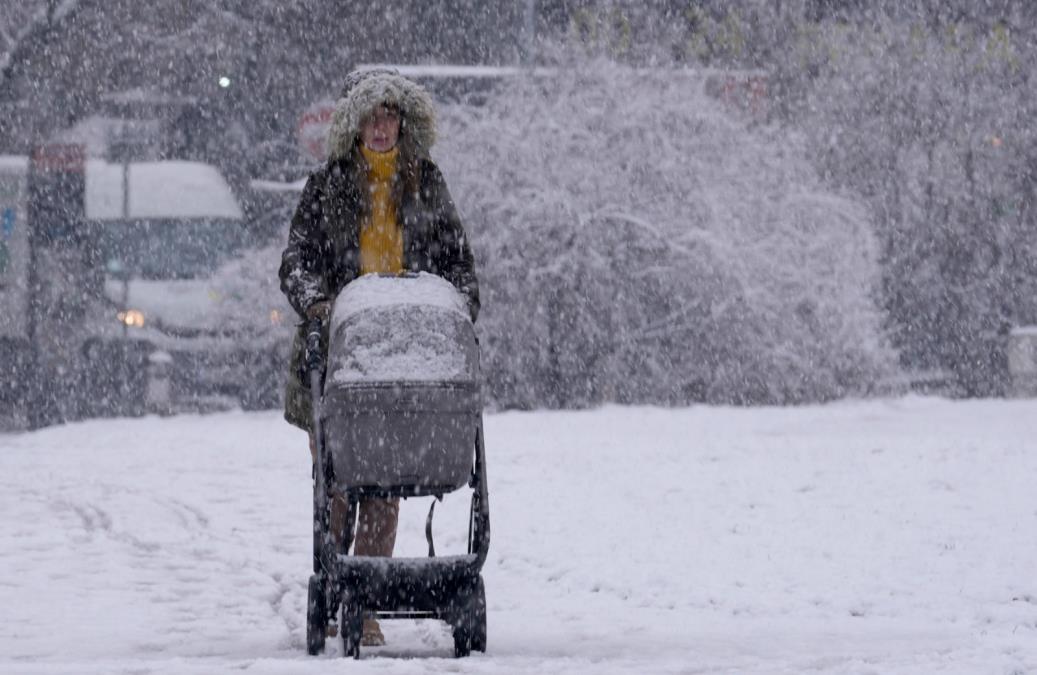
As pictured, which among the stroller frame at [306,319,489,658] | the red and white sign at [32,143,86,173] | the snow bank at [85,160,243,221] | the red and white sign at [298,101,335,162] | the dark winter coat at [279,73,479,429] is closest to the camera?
the stroller frame at [306,319,489,658]

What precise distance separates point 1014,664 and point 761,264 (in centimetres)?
1383

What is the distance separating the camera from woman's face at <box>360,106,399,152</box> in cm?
668

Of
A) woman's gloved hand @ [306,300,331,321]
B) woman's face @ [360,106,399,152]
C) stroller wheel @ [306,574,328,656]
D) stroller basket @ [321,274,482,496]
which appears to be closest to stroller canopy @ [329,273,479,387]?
stroller basket @ [321,274,482,496]

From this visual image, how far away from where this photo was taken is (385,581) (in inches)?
247

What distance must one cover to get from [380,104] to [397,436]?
1184 mm

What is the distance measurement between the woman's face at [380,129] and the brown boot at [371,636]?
155 centimetres

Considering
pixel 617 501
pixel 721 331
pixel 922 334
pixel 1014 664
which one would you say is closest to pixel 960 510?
pixel 617 501

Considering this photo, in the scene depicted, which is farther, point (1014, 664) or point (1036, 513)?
point (1036, 513)

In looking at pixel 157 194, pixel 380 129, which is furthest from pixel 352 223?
pixel 157 194

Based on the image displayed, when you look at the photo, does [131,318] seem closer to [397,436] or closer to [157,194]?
[157,194]

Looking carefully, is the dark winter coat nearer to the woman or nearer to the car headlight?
the woman

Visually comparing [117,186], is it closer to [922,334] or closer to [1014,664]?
[922,334]

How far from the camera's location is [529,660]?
618 cm

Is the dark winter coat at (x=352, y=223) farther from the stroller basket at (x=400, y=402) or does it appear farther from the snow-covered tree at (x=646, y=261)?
the snow-covered tree at (x=646, y=261)
